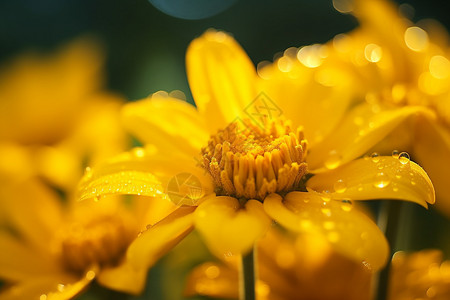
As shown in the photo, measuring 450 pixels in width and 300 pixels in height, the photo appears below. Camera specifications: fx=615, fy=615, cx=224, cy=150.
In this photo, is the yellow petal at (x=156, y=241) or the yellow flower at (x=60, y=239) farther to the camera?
the yellow flower at (x=60, y=239)

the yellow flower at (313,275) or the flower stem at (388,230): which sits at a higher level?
the flower stem at (388,230)

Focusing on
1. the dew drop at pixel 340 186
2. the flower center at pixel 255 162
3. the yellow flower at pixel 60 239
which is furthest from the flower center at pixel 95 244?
the dew drop at pixel 340 186

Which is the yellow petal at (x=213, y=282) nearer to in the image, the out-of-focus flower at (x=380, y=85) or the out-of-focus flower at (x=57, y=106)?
the out-of-focus flower at (x=380, y=85)

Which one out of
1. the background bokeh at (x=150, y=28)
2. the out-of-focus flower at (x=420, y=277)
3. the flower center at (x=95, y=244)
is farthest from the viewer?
the background bokeh at (x=150, y=28)

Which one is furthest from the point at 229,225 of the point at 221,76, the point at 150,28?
the point at 150,28

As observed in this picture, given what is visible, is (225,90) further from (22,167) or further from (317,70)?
(22,167)

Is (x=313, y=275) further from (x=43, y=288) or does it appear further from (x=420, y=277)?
(x=43, y=288)

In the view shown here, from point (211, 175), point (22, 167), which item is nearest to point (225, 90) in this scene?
point (211, 175)

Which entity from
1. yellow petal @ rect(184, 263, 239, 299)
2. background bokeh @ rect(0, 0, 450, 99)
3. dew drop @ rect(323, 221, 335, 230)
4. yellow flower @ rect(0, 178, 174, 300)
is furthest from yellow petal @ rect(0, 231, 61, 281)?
background bokeh @ rect(0, 0, 450, 99)
